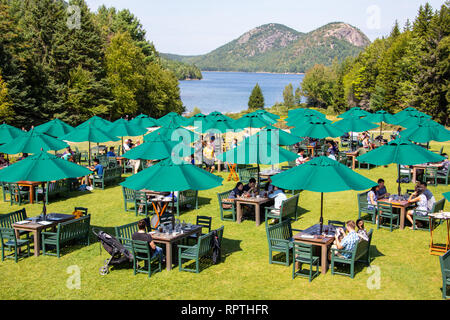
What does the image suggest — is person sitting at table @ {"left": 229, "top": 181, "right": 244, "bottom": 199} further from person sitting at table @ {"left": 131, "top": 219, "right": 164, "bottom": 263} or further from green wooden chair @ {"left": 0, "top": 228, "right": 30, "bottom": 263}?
green wooden chair @ {"left": 0, "top": 228, "right": 30, "bottom": 263}

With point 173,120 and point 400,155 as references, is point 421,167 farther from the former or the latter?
point 173,120

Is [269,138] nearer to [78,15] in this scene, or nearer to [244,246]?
[244,246]

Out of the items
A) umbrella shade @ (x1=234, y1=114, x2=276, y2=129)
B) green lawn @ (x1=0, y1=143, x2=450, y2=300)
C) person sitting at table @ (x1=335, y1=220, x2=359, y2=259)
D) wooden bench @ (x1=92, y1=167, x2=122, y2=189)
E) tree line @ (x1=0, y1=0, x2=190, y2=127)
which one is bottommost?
green lawn @ (x1=0, y1=143, x2=450, y2=300)

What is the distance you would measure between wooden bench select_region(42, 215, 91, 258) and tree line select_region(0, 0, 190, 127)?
27476 mm

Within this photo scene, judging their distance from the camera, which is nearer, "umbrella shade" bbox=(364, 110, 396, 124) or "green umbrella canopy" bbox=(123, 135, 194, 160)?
"green umbrella canopy" bbox=(123, 135, 194, 160)

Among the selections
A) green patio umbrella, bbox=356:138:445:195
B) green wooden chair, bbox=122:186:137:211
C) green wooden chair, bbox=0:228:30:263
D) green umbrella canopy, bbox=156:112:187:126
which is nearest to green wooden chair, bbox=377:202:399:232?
green patio umbrella, bbox=356:138:445:195

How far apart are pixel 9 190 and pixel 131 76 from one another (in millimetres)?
41211

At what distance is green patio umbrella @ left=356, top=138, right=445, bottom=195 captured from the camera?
13305 millimetres

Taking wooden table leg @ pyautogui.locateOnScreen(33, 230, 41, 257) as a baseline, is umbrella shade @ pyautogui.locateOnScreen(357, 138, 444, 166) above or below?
above

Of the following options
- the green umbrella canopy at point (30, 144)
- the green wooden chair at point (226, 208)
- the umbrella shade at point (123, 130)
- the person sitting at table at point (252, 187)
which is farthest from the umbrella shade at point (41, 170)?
the umbrella shade at point (123, 130)

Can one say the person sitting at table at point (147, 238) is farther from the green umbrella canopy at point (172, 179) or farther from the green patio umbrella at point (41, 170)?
the green patio umbrella at point (41, 170)
